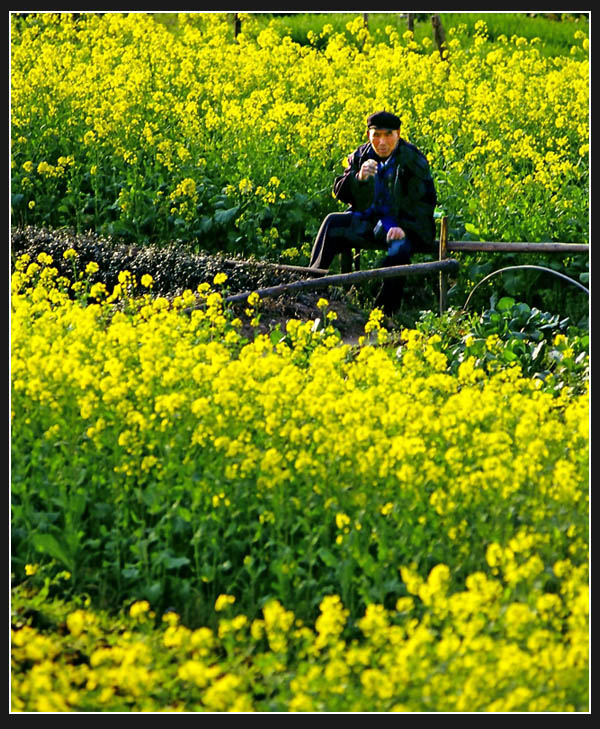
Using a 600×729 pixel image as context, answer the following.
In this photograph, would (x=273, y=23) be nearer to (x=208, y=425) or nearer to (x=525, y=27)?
(x=525, y=27)

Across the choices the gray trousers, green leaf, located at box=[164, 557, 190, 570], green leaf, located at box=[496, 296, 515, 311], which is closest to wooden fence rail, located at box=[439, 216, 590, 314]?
the gray trousers

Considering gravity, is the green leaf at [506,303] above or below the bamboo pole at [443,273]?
below

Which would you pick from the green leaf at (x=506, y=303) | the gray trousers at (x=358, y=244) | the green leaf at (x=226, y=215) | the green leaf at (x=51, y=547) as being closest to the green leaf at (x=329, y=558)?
the green leaf at (x=51, y=547)

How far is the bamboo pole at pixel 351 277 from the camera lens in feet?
26.5

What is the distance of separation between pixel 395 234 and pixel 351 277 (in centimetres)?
64

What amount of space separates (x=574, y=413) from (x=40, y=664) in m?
2.72

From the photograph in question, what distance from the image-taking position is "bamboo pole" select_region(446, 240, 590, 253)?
8.38m

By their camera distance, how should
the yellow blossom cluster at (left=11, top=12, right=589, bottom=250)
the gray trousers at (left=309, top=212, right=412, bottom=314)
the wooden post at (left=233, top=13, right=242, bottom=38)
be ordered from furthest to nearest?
the wooden post at (left=233, top=13, right=242, bottom=38) < the yellow blossom cluster at (left=11, top=12, right=589, bottom=250) < the gray trousers at (left=309, top=212, right=412, bottom=314)

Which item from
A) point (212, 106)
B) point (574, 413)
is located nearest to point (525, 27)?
point (212, 106)

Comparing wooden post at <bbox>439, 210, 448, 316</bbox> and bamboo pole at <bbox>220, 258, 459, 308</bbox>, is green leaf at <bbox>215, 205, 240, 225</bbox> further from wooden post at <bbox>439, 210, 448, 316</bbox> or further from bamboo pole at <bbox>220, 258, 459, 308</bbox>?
wooden post at <bbox>439, 210, 448, 316</bbox>

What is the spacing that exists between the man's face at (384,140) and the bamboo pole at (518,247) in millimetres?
767

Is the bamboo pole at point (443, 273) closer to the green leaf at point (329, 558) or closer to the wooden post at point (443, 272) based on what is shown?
the wooden post at point (443, 272)

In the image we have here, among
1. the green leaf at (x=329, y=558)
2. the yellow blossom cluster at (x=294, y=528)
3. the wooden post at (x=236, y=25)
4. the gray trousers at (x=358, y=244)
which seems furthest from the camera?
the wooden post at (x=236, y=25)

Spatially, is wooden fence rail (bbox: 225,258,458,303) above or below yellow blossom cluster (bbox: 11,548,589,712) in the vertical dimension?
above
